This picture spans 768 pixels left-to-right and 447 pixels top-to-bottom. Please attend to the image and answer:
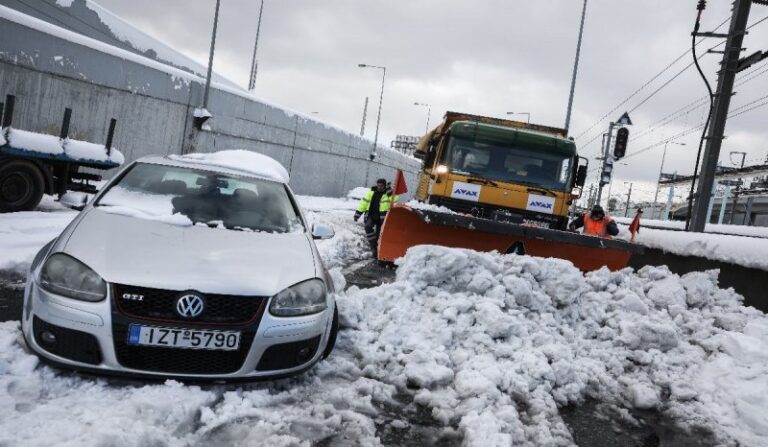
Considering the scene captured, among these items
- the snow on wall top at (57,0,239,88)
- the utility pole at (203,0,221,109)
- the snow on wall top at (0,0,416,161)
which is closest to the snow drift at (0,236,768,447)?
the snow on wall top at (0,0,416,161)

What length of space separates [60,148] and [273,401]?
8.56m

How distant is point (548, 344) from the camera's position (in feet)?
14.2

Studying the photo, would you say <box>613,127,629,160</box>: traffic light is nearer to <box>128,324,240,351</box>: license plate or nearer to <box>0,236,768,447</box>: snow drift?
<box>0,236,768,447</box>: snow drift

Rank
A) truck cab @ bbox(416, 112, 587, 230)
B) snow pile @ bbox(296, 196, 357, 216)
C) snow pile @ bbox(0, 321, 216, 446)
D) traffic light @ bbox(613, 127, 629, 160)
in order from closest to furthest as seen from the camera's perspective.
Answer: snow pile @ bbox(0, 321, 216, 446) → truck cab @ bbox(416, 112, 587, 230) → traffic light @ bbox(613, 127, 629, 160) → snow pile @ bbox(296, 196, 357, 216)

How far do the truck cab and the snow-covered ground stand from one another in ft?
7.40

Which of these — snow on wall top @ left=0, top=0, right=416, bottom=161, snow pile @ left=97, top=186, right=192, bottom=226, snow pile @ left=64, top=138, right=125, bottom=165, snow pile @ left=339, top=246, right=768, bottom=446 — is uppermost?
snow on wall top @ left=0, top=0, right=416, bottom=161

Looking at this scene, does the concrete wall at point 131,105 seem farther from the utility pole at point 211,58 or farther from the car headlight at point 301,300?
the car headlight at point 301,300

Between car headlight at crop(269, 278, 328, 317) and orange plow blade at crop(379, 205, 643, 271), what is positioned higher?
orange plow blade at crop(379, 205, 643, 271)

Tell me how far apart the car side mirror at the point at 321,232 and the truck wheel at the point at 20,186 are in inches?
275

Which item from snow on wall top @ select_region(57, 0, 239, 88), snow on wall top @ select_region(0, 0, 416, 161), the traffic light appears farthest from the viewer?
snow on wall top @ select_region(57, 0, 239, 88)

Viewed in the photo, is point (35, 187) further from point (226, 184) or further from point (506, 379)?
point (506, 379)

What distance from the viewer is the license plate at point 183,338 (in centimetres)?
276

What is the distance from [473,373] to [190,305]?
1985 mm

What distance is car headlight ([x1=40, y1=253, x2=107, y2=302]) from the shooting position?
2.78 m
